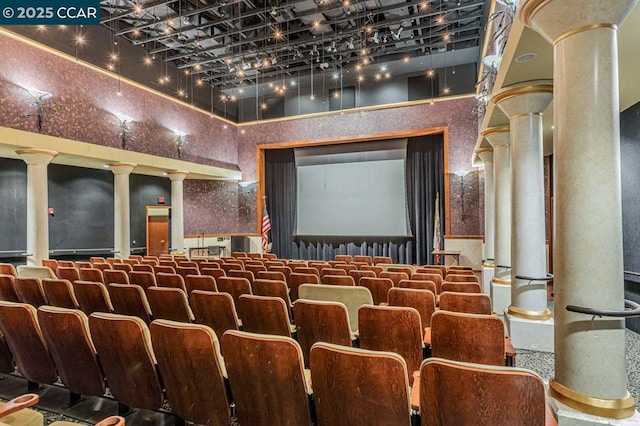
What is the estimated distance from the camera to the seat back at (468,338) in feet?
7.32

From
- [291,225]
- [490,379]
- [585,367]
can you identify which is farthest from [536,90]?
[291,225]

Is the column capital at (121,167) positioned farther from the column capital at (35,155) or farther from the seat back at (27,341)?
the seat back at (27,341)

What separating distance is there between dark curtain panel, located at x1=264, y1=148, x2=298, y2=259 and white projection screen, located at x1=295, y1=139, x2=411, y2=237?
0.49 m

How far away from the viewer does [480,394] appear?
1.42 m

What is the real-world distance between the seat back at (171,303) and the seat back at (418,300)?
1906 millimetres

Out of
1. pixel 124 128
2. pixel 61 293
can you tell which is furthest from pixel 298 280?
pixel 124 128

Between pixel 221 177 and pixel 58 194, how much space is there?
16.1 ft

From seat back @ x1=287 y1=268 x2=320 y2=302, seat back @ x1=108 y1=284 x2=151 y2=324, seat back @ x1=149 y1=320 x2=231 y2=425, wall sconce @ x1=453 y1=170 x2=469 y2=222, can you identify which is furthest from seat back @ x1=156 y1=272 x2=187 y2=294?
wall sconce @ x1=453 y1=170 x2=469 y2=222

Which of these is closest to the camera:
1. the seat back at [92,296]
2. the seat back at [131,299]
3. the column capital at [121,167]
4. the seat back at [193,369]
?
the seat back at [193,369]

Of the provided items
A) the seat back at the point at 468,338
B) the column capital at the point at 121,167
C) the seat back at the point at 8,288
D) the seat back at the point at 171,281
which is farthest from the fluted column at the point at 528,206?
the column capital at the point at 121,167

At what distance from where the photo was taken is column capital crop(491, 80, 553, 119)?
13.3 feet

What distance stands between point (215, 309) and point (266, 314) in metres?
0.53

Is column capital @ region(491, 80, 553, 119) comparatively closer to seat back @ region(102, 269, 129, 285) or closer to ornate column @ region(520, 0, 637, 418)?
ornate column @ region(520, 0, 637, 418)

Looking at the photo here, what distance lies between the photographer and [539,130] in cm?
429
